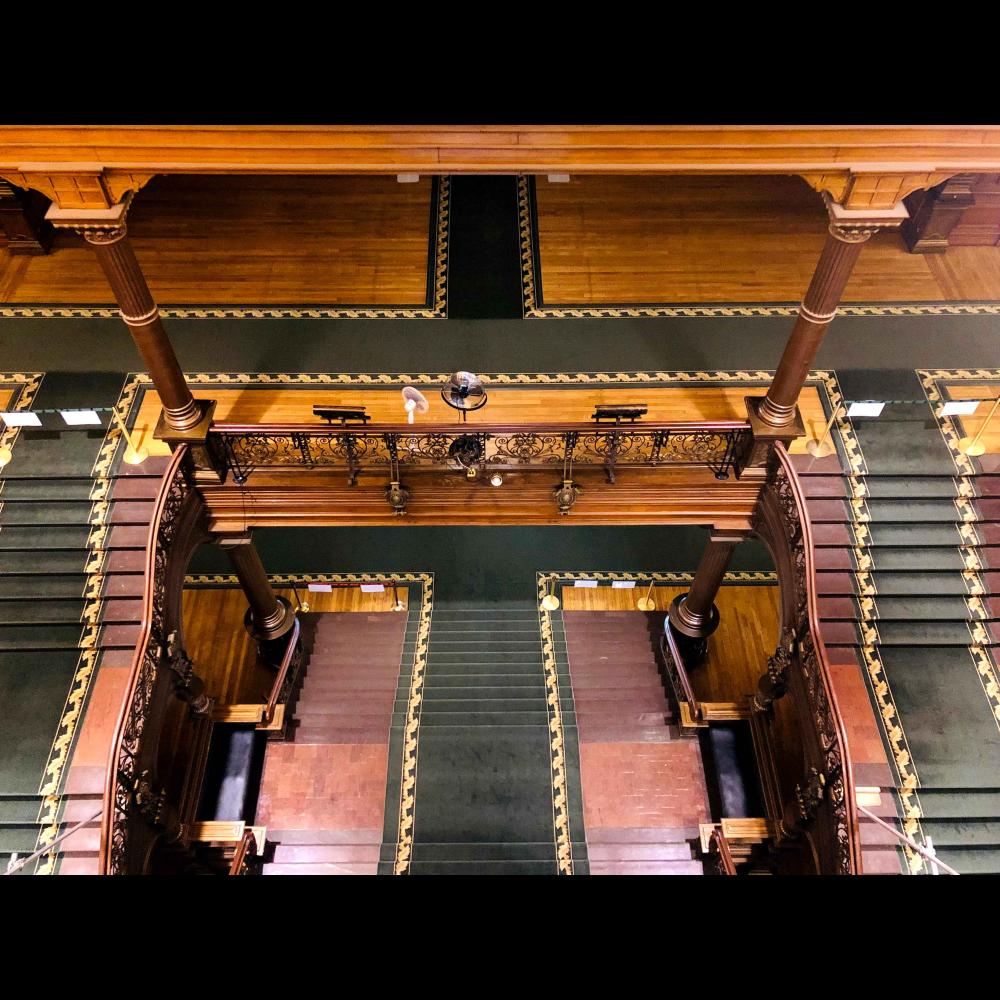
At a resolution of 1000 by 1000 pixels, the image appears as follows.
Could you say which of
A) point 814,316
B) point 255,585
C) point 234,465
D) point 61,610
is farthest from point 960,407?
point 61,610

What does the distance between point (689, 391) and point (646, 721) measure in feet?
11.6

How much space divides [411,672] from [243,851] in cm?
257

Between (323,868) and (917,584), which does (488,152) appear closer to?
(917,584)

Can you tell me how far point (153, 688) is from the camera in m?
6.80

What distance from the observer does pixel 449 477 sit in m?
7.70

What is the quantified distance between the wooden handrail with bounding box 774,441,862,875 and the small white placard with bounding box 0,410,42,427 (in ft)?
21.6

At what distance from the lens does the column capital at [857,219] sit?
19.4 ft

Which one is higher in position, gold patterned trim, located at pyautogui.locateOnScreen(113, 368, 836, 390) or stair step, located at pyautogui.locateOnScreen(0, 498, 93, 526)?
gold patterned trim, located at pyautogui.locateOnScreen(113, 368, 836, 390)

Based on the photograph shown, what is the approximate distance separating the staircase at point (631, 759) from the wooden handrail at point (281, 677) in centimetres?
308

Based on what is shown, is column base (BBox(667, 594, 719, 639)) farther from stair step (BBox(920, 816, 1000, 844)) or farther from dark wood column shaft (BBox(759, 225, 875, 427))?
stair step (BBox(920, 816, 1000, 844))

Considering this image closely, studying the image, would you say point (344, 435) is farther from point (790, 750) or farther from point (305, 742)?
point (790, 750)

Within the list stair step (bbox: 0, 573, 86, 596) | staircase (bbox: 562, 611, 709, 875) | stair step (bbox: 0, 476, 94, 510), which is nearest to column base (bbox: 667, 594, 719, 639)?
staircase (bbox: 562, 611, 709, 875)

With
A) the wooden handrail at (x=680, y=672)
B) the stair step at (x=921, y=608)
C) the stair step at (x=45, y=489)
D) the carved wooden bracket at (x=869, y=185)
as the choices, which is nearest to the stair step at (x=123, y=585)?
the stair step at (x=45, y=489)

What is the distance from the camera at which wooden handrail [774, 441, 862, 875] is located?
5.94 metres
